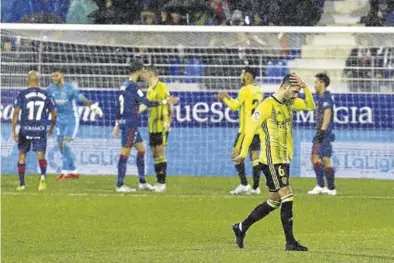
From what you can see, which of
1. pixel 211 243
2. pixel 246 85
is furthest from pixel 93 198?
pixel 211 243

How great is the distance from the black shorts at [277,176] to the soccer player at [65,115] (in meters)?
9.23

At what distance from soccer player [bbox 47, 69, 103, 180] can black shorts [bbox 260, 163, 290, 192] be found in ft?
30.3

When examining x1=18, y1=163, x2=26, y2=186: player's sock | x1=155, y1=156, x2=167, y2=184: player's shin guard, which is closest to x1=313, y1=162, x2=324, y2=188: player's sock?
x1=155, y1=156, x2=167, y2=184: player's shin guard

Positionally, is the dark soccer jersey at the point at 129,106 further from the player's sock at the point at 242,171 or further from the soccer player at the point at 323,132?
the soccer player at the point at 323,132

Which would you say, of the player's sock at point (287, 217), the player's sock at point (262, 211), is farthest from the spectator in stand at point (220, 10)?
the player's sock at point (287, 217)

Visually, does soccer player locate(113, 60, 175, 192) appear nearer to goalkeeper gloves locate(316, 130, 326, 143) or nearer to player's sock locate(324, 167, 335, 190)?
goalkeeper gloves locate(316, 130, 326, 143)

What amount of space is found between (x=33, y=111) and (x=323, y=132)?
495cm

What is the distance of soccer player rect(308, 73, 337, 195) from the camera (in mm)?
18452

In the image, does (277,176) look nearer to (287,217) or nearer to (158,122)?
(287,217)

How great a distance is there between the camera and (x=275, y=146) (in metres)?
12.3

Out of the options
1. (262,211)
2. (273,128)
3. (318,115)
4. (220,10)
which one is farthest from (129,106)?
(262,211)

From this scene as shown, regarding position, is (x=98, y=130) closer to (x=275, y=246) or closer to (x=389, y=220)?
(x=389, y=220)

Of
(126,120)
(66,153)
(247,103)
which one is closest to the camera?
(247,103)

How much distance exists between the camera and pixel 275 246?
12.4m
